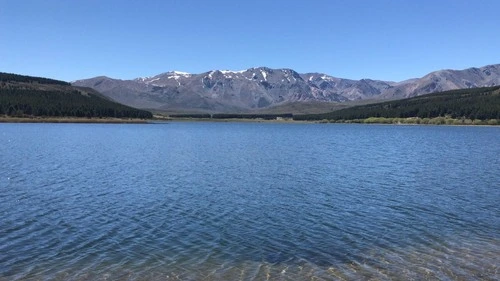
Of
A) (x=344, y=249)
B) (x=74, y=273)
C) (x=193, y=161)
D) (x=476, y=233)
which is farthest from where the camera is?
(x=193, y=161)

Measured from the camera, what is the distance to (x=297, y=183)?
4434cm

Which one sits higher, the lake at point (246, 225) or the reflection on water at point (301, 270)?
the reflection on water at point (301, 270)

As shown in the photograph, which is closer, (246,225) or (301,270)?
(301,270)

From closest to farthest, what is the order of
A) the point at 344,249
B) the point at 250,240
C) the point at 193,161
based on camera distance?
the point at 344,249, the point at 250,240, the point at 193,161

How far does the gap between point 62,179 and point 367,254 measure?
33158 millimetres

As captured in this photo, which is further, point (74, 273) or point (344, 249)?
point (344, 249)

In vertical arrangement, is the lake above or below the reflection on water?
below

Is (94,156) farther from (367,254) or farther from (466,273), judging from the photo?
(466,273)

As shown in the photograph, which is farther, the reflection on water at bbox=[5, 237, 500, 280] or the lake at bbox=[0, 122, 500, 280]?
the lake at bbox=[0, 122, 500, 280]

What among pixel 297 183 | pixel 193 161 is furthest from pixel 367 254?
pixel 193 161

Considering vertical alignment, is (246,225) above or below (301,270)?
below

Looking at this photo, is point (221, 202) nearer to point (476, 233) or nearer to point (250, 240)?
point (250, 240)

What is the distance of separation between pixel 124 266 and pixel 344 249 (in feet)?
34.9

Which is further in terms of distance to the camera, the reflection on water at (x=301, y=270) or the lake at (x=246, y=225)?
the lake at (x=246, y=225)
